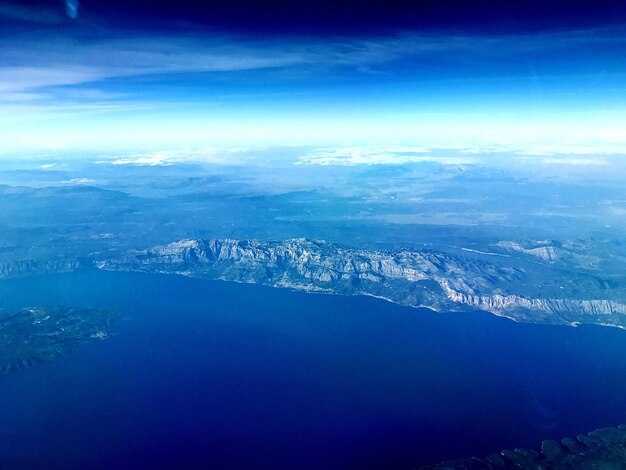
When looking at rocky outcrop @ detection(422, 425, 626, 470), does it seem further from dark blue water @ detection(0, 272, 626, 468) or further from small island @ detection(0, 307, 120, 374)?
small island @ detection(0, 307, 120, 374)

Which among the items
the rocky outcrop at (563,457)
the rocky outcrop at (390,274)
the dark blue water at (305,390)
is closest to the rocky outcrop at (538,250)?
the rocky outcrop at (390,274)

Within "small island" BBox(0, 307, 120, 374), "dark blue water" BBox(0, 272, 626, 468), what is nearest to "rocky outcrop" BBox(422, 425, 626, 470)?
"dark blue water" BBox(0, 272, 626, 468)

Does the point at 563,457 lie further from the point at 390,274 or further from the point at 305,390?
the point at 390,274

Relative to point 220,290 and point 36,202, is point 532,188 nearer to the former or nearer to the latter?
point 220,290

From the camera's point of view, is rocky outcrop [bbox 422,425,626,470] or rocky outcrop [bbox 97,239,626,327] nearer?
rocky outcrop [bbox 422,425,626,470]

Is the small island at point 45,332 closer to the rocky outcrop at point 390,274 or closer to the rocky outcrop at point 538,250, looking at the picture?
the rocky outcrop at point 390,274

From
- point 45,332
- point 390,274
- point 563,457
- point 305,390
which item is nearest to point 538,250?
point 390,274
